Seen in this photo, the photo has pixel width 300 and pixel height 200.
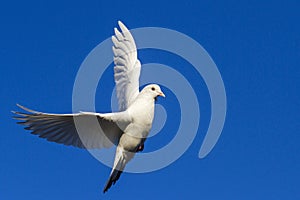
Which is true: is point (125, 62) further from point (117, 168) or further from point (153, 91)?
point (117, 168)

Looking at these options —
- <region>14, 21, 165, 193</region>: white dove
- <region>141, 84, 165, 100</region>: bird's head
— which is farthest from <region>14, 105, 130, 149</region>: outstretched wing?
<region>141, 84, 165, 100</region>: bird's head

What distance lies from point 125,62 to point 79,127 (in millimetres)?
4355

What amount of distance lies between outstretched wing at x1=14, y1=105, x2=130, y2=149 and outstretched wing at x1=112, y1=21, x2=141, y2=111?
246 centimetres

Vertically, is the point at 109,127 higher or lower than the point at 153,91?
lower

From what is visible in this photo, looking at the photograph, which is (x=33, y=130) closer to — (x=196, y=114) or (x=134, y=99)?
(x=134, y=99)

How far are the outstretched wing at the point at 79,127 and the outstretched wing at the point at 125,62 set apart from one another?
2.46 meters

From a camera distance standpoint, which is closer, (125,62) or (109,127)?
(109,127)

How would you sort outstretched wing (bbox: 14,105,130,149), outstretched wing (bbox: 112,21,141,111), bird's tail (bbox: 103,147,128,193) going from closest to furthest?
outstretched wing (bbox: 14,105,130,149) → bird's tail (bbox: 103,147,128,193) → outstretched wing (bbox: 112,21,141,111)

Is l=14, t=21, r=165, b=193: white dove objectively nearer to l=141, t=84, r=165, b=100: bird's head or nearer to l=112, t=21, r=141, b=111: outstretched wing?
l=141, t=84, r=165, b=100: bird's head

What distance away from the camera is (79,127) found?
97.2 feet

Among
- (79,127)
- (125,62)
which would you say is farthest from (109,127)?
(125,62)

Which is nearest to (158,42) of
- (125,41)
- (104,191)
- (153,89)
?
(125,41)

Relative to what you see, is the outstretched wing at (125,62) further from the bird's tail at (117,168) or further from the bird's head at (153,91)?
the bird's tail at (117,168)

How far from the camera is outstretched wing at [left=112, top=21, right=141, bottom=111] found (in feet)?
106
